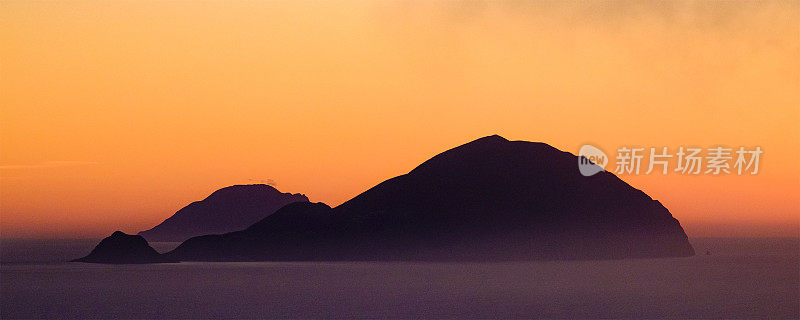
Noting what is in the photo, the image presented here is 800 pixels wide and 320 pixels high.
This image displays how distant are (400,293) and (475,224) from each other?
87.9 metres

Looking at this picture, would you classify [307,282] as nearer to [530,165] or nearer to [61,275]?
[61,275]

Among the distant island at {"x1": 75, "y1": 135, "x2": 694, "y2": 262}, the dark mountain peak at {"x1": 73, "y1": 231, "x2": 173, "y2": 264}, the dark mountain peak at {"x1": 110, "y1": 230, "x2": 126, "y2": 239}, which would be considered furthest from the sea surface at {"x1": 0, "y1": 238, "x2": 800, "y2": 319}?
the distant island at {"x1": 75, "y1": 135, "x2": 694, "y2": 262}

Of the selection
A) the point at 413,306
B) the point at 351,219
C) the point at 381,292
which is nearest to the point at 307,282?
the point at 381,292

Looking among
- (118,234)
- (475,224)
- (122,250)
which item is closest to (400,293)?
(118,234)

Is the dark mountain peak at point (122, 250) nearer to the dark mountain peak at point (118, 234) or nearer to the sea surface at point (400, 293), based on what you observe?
the dark mountain peak at point (118, 234)

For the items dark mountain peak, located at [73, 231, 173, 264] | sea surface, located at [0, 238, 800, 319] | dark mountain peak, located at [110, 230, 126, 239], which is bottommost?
sea surface, located at [0, 238, 800, 319]

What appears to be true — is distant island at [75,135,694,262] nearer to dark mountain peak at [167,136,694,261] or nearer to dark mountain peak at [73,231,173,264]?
dark mountain peak at [167,136,694,261]

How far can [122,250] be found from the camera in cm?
15700

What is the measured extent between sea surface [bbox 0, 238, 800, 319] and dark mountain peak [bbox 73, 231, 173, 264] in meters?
15.7

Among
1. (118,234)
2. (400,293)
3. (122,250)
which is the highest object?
(118,234)

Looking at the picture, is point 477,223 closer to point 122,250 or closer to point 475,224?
point 475,224

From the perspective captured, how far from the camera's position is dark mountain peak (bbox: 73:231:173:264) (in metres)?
157

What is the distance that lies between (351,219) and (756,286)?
8974 cm

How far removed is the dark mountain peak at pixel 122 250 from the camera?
157 m
